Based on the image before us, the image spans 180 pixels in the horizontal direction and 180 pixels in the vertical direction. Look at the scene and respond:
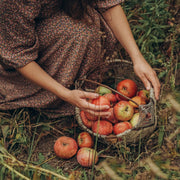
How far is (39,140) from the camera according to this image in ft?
5.87

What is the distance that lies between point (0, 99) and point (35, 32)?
2.27 ft

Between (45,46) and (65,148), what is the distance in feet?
2.25

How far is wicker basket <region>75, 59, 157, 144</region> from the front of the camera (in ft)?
4.57

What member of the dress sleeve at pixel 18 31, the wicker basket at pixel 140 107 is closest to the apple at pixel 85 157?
the wicker basket at pixel 140 107

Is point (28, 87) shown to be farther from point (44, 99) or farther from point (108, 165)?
point (108, 165)

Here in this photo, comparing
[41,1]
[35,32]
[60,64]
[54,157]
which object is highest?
[41,1]

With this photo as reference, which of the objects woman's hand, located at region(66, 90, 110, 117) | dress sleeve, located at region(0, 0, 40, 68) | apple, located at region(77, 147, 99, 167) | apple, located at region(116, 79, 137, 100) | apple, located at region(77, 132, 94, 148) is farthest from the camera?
apple, located at region(116, 79, 137, 100)

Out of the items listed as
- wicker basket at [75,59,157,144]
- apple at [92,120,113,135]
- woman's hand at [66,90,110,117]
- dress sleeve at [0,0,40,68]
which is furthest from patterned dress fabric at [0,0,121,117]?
apple at [92,120,113,135]

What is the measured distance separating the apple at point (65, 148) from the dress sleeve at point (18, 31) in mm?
580

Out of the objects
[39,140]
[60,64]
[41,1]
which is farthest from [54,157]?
A: [41,1]

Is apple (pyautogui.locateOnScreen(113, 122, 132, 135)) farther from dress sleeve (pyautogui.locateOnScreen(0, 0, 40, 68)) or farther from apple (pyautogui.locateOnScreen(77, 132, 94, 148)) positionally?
dress sleeve (pyautogui.locateOnScreen(0, 0, 40, 68))

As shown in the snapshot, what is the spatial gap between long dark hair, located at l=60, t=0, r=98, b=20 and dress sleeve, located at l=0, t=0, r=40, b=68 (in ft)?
0.63

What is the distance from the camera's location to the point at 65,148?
1.55m

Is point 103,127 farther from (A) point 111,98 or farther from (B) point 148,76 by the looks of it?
(B) point 148,76
